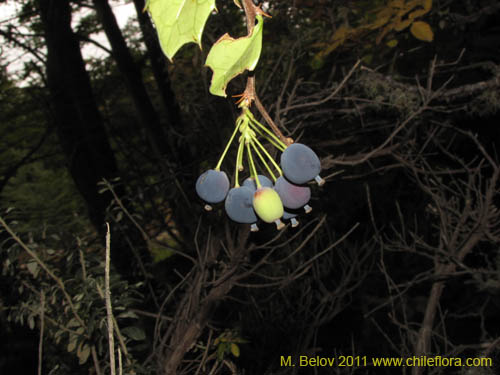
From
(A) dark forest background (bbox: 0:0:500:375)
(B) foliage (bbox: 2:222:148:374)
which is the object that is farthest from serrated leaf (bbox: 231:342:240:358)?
(B) foliage (bbox: 2:222:148:374)

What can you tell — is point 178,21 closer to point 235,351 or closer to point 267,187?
point 267,187

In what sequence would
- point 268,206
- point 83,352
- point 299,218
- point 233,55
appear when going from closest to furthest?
point 233,55 < point 268,206 < point 83,352 < point 299,218

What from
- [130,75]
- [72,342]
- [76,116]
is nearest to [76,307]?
[72,342]

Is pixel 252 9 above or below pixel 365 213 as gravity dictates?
above

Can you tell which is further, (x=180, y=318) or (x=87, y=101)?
(x=87, y=101)

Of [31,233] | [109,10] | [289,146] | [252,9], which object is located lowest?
[31,233]

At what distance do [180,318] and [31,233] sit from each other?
0.99 m

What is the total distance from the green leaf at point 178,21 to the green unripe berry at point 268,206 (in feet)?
1.07

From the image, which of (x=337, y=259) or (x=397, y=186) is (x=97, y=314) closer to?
(x=337, y=259)

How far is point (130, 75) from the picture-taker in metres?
7.68

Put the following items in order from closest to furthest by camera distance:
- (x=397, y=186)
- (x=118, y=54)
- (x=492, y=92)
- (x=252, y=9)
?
(x=252, y=9)
(x=492, y=92)
(x=397, y=186)
(x=118, y=54)

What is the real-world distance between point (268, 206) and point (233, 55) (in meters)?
0.32

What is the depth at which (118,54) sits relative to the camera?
A: 25.2 ft

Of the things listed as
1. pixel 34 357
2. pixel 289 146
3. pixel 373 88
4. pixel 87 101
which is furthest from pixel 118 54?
pixel 289 146
